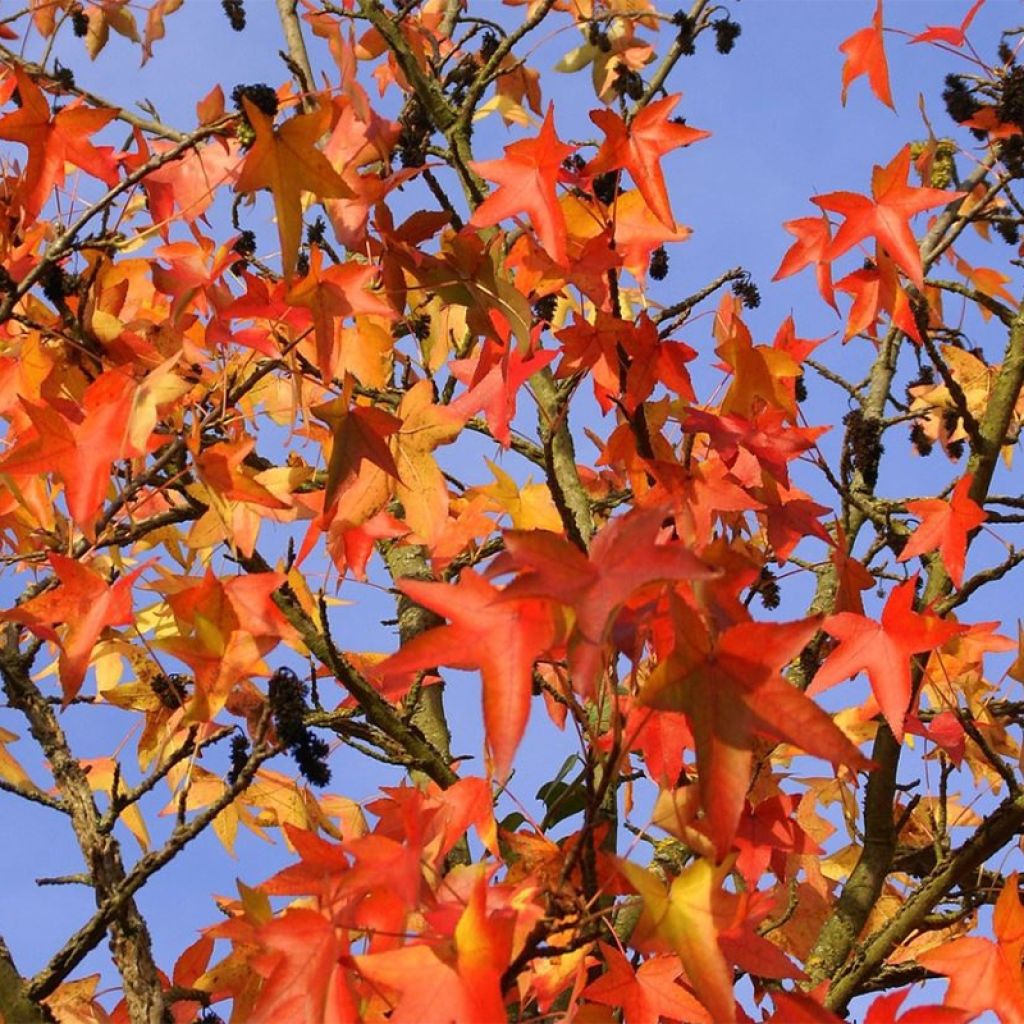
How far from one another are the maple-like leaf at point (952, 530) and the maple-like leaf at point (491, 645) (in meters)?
1.41

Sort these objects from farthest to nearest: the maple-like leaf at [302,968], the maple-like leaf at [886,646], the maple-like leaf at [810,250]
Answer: the maple-like leaf at [810,250] < the maple-like leaf at [886,646] < the maple-like leaf at [302,968]

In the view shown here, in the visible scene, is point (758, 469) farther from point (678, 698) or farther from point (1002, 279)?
point (1002, 279)

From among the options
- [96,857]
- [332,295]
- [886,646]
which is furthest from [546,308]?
[96,857]

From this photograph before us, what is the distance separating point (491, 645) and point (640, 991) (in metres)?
0.63

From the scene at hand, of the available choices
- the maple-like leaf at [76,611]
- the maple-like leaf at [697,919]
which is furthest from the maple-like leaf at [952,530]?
the maple-like leaf at [76,611]

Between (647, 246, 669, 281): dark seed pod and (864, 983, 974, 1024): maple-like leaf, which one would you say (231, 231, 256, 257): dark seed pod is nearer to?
(647, 246, 669, 281): dark seed pod

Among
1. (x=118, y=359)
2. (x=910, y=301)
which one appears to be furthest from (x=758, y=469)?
(x=118, y=359)

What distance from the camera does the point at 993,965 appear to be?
1852mm

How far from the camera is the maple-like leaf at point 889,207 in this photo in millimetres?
2211

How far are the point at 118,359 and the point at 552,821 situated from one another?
1340mm

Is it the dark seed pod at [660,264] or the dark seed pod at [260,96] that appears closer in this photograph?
the dark seed pod at [260,96]

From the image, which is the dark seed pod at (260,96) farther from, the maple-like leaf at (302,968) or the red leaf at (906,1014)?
the red leaf at (906,1014)

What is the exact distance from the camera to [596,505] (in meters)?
3.01

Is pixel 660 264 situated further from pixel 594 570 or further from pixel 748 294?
pixel 594 570
